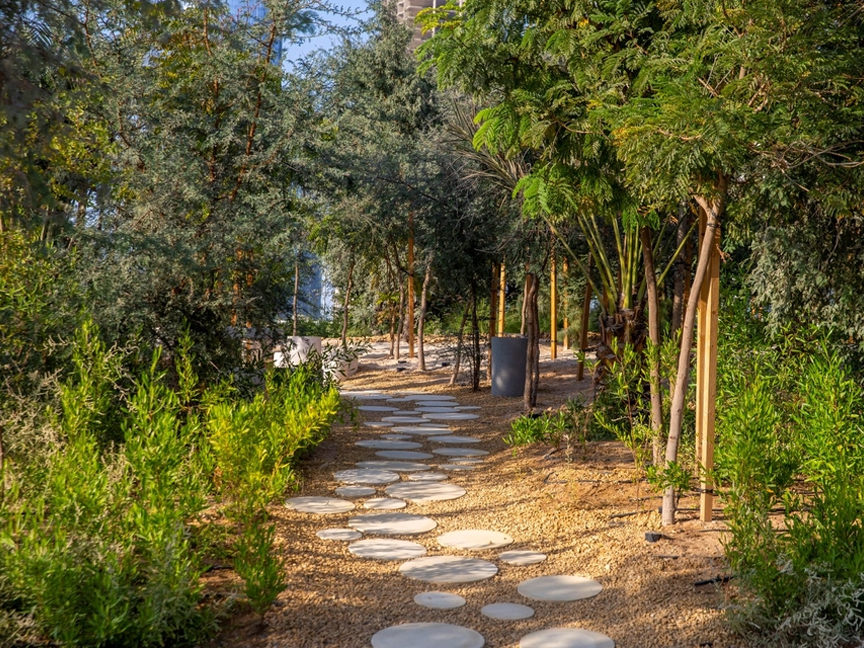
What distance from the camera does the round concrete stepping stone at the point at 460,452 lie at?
6602 millimetres

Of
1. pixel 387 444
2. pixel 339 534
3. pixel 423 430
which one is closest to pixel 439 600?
pixel 339 534

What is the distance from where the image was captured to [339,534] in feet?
14.2

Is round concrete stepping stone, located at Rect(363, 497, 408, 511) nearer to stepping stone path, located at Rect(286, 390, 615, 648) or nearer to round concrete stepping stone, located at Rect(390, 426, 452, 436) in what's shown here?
stepping stone path, located at Rect(286, 390, 615, 648)

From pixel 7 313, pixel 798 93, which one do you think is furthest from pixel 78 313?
pixel 798 93

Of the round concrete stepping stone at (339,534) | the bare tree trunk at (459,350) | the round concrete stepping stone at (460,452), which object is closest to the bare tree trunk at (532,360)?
the round concrete stepping stone at (460,452)

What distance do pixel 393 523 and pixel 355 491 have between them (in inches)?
30.8

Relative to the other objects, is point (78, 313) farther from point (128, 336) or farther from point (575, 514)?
point (575, 514)

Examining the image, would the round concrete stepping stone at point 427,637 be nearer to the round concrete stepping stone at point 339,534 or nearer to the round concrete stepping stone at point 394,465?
the round concrete stepping stone at point 339,534

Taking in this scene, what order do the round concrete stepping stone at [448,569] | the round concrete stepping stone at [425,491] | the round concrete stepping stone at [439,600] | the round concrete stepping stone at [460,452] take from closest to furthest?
1. the round concrete stepping stone at [439,600]
2. the round concrete stepping stone at [448,569]
3. the round concrete stepping stone at [425,491]
4. the round concrete stepping stone at [460,452]

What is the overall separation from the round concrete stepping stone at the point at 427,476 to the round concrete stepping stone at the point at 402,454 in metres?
0.59

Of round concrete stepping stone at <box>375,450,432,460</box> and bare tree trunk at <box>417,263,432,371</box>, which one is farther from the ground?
bare tree trunk at <box>417,263,432,371</box>

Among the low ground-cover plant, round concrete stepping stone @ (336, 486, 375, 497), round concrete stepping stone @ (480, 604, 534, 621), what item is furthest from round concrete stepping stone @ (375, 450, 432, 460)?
round concrete stepping stone @ (480, 604, 534, 621)

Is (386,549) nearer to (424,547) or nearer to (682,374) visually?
(424,547)

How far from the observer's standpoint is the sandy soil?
307cm
